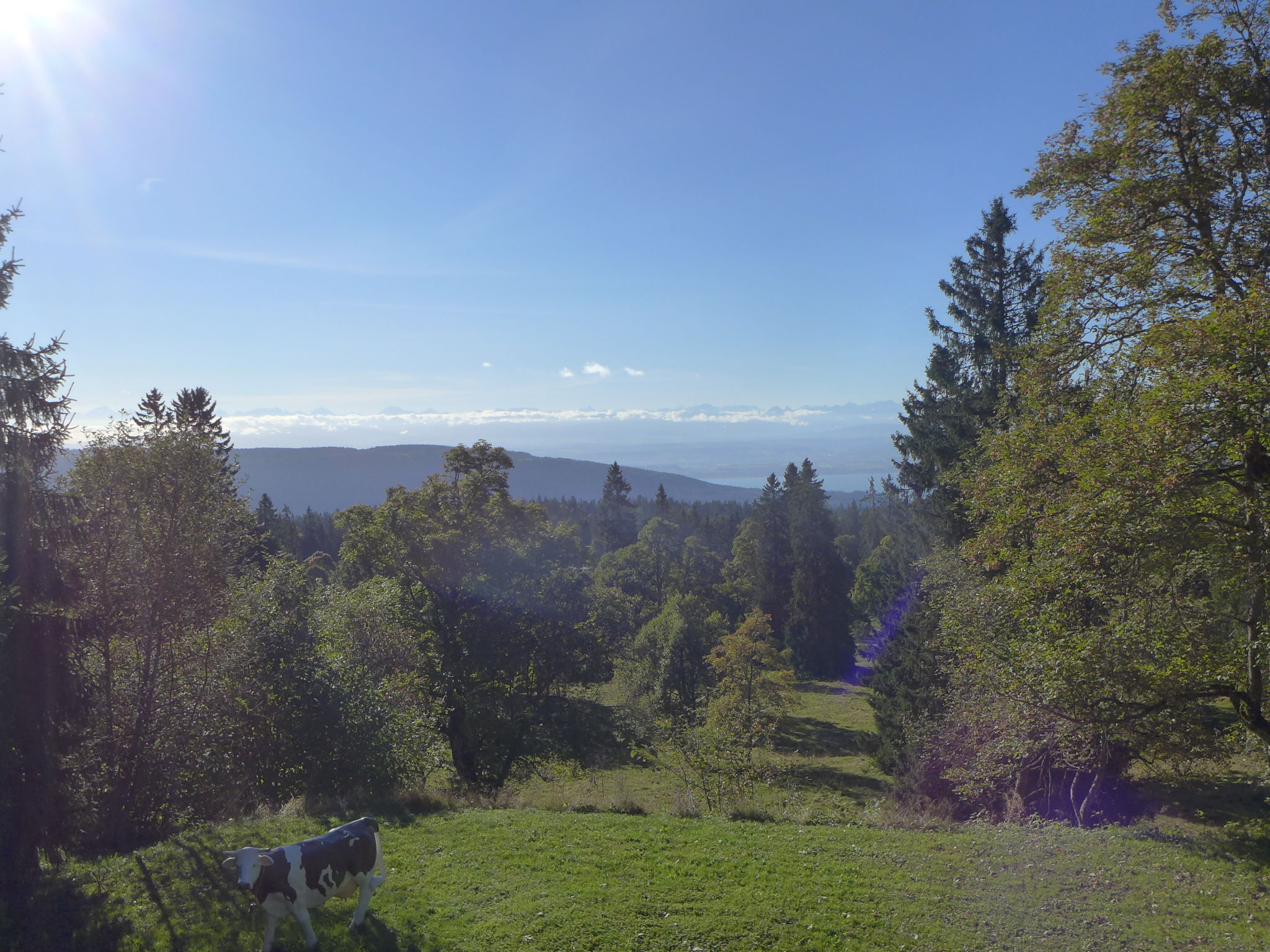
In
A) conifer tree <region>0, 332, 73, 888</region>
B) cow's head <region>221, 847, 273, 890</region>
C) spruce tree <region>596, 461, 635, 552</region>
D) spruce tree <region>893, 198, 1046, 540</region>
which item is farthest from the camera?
spruce tree <region>596, 461, 635, 552</region>

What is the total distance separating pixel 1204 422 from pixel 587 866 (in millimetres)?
9929

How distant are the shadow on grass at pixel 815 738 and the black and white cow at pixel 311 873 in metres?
31.3

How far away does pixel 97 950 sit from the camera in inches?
288

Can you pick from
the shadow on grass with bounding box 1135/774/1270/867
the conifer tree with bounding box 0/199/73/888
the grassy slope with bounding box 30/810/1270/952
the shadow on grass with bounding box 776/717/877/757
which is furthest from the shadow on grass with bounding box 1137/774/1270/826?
the conifer tree with bounding box 0/199/73/888

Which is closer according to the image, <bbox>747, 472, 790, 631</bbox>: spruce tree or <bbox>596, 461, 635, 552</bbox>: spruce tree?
<bbox>747, 472, 790, 631</bbox>: spruce tree

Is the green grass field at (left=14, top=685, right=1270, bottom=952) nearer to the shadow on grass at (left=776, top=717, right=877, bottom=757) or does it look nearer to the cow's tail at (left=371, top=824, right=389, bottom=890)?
the cow's tail at (left=371, top=824, right=389, bottom=890)

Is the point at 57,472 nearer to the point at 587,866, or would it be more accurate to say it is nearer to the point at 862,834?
the point at 587,866

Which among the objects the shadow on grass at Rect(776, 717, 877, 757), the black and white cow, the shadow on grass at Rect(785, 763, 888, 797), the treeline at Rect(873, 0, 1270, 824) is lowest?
the shadow on grass at Rect(776, 717, 877, 757)

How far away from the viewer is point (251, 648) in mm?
14680

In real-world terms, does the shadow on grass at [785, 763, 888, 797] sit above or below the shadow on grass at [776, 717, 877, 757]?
above

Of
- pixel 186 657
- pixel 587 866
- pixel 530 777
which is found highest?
pixel 186 657

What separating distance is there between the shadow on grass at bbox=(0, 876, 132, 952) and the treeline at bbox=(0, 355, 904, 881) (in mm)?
1484

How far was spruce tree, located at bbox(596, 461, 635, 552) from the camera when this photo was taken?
76.9 metres

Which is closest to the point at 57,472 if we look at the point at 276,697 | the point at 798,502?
the point at 276,697
